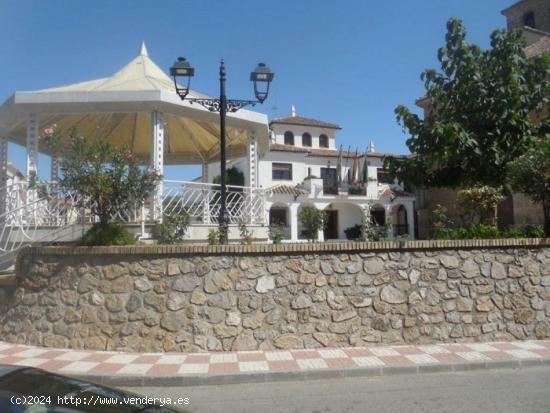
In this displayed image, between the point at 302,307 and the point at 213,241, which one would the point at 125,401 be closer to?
the point at 302,307

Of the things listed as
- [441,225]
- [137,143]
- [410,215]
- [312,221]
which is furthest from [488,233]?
[410,215]

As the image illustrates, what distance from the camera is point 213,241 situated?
7844 mm

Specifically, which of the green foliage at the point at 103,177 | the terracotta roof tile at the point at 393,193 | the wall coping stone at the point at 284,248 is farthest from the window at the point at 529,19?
the green foliage at the point at 103,177

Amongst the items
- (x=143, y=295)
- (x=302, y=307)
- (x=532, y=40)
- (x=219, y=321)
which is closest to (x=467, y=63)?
(x=302, y=307)

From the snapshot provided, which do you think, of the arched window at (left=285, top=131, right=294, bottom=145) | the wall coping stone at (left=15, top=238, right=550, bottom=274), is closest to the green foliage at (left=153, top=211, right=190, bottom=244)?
the wall coping stone at (left=15, top=238, right=550, bottom=274)

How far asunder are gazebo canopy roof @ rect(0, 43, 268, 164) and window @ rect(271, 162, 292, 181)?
65.0 ft

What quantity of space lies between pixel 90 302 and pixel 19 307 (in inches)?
50.4

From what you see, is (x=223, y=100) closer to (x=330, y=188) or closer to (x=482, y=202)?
(x=482, y=202)

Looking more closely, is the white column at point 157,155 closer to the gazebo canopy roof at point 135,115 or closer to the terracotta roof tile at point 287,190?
the gazebo canopy roof at point 135,115

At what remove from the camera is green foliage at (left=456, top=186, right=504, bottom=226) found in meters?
8.61

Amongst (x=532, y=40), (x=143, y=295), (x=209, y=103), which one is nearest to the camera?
(x=143, y=295)

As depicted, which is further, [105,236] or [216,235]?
[216,235]

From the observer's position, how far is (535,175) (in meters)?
7.71

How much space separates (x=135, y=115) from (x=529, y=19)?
30.5m
